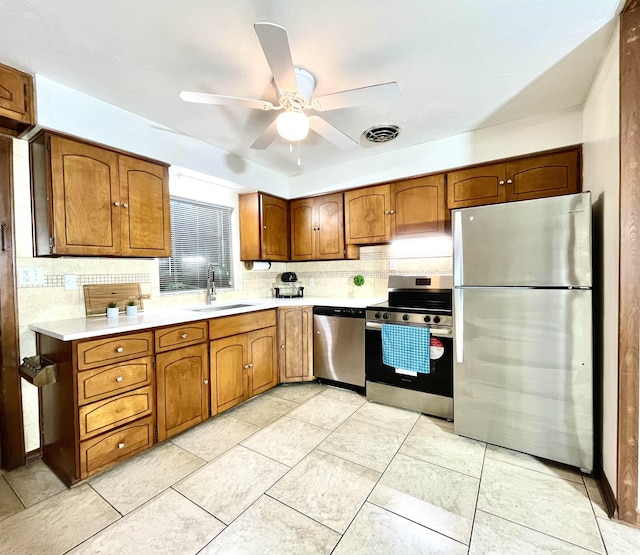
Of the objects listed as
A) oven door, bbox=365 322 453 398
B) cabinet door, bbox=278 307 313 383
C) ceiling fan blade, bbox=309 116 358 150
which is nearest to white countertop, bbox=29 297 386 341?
cabinet door, bbox=278 307 313 383

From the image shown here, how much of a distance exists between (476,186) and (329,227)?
1.53 m

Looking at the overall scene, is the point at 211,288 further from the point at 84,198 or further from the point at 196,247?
the point at 84,198

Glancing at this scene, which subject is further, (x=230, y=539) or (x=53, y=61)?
(x=53, y=61)

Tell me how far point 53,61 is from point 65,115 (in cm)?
33

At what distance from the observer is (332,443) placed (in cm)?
219

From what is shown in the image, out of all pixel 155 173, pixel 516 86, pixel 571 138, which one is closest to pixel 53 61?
pixel 155 173

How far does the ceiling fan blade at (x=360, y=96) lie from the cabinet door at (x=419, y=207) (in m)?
1.47

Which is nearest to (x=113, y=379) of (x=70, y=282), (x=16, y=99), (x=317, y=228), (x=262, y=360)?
(x=70, y=282)

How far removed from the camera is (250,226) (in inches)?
137

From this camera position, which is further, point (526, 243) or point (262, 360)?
point (262, 360)

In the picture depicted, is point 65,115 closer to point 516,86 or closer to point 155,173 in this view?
point 155,173

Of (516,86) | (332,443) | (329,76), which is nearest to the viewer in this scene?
(329,76)

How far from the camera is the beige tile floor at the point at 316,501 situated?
1.39 metres

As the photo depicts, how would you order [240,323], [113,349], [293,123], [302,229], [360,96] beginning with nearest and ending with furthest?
[360,96]
[293,123]
[113,349]
[240,323]
[302,229]
